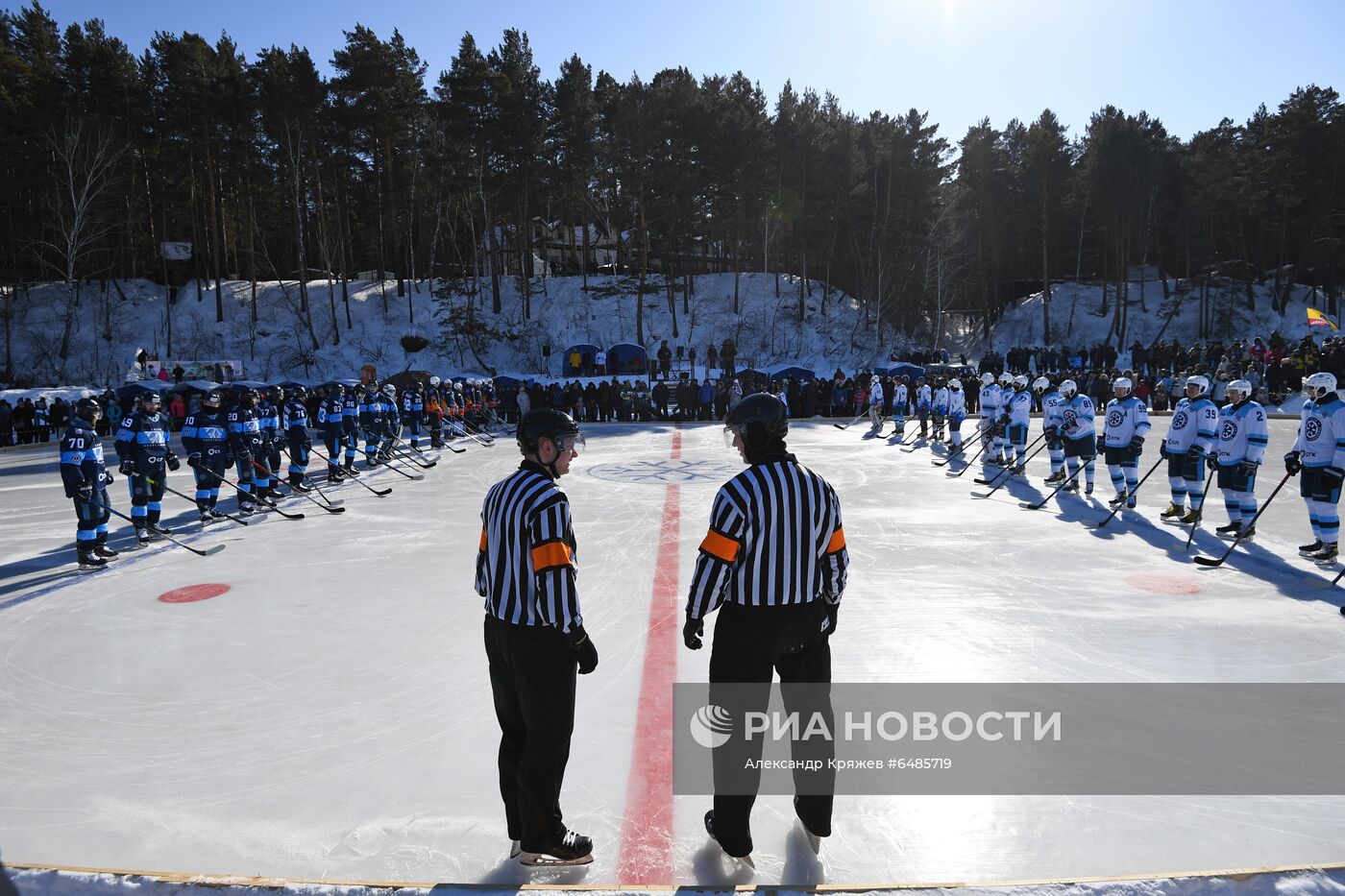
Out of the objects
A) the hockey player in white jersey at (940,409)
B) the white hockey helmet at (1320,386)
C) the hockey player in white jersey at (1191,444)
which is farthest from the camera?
the hockey player in white jersey at (940,409)

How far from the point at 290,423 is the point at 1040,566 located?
12576 mm

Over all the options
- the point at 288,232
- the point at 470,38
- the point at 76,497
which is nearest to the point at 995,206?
the point at 470,38

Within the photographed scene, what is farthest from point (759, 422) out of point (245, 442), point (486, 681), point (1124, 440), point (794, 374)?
point (794, 374)

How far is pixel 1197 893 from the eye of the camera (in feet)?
8.71

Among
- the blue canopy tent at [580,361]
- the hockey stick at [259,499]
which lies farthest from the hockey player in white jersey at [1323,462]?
the blue canopy tent at [580,361]

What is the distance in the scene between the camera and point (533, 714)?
116 inches

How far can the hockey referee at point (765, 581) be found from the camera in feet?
9.79

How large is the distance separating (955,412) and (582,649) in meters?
16.1

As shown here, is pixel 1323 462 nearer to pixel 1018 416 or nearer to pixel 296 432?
pixel 1018 416

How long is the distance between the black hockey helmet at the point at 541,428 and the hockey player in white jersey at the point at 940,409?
16.4 m

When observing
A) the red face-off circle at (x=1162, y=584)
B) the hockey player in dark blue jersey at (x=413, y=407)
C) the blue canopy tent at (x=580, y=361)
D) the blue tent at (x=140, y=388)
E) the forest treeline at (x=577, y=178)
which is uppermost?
the forest treeline at (x=577, y=178)

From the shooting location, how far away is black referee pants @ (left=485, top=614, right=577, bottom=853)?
2949mm

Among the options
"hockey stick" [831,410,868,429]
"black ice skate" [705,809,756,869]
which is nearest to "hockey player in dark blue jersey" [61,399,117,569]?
"black ice skate" [705,809,756,869]

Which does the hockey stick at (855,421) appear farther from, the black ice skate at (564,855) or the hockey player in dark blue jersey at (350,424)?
the black ice skate at (564,855)
